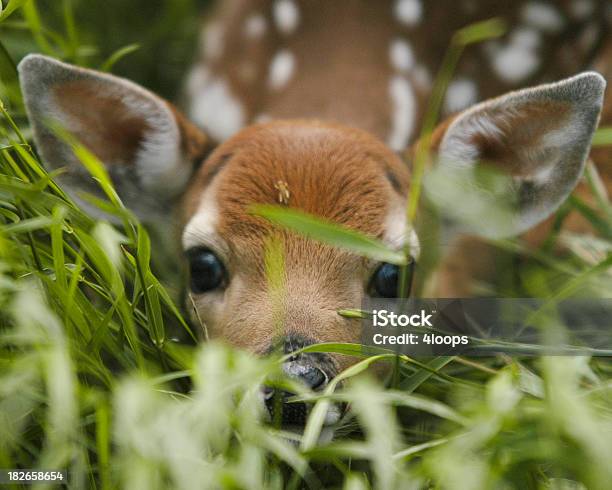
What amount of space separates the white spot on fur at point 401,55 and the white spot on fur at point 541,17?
18.3 inches

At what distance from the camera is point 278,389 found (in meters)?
1.39

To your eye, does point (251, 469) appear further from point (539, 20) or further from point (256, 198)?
point (539, 20)

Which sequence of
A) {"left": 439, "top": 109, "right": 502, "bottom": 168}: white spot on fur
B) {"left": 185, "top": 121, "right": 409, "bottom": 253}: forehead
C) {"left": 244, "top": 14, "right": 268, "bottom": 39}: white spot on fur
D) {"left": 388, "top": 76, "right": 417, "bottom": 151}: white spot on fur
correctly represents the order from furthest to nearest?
1. {"left": 244, "top": 14, "right": 268, "bottom": 39}: white spot on fur
2. {"left": 388, "top": 76, "right": 417, "bottom": 151}: white spot on fur
3. {"left": 439, "top": 109, "right": 502, "bottom": 168}: white spot on fur
4. {"left": 185, "top": 121, "right": 409, "bottom": 253}: forehead

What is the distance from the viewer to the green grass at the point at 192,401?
1.20 meters

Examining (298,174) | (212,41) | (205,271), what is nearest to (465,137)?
(298,174)

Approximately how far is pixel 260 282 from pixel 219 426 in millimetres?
458

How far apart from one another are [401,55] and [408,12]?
0.64 feet

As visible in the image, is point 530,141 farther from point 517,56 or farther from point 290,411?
point 517,56

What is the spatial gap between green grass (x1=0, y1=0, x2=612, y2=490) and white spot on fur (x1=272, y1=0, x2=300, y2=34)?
57.3 inches

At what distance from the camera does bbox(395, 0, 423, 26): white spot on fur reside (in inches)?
119

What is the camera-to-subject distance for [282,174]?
1784 millimetres

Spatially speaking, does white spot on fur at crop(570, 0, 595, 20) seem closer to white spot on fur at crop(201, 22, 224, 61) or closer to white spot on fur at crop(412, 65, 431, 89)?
white spot on fur at crop(412, 65, 431, 89)

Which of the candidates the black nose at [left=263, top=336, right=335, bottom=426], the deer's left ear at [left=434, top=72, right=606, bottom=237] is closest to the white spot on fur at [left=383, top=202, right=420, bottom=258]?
the deer's left ear at [left=434, top=72, right=606, bottom=237]

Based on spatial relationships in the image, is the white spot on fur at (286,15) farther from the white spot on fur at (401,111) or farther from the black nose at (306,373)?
the black nose at (306,373)
